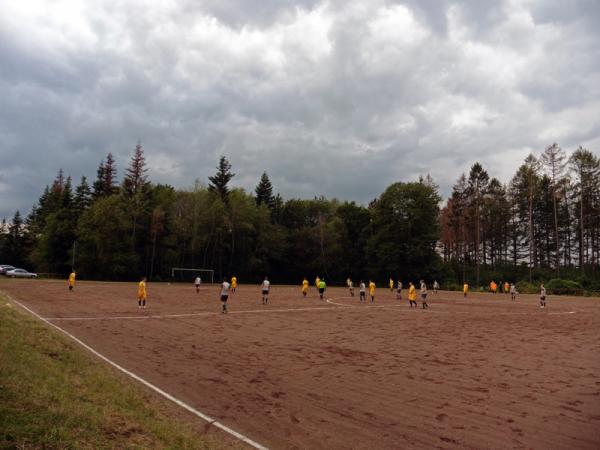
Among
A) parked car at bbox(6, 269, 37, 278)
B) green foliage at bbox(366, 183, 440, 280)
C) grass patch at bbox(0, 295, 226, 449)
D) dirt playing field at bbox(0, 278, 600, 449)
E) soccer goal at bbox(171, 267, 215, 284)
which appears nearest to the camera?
grass patch at bbox(0, 295, 226, 449)

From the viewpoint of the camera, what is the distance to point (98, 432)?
6.00m

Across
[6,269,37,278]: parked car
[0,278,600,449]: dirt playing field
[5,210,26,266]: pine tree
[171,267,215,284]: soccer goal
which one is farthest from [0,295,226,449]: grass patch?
[5,210,26,266]: pine tree

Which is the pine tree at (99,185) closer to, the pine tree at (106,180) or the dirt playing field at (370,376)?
the pine tree at (106,180)

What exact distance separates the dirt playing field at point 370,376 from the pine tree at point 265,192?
70.0 meters

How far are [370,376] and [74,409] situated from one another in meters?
6.85

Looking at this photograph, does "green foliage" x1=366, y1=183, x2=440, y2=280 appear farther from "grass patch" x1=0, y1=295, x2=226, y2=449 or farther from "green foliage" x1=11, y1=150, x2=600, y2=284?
"grass patch" x1=0, y1=295, x2=226, y2=449

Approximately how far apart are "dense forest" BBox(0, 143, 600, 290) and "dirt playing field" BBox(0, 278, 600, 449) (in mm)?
49628

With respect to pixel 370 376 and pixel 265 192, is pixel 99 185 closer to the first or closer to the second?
pixel 265 192

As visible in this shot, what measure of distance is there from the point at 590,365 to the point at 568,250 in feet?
247

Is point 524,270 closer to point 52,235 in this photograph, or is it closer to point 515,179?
point 515,179

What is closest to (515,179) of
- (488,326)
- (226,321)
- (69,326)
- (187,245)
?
(187,245)

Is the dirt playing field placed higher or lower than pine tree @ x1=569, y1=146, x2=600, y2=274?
lower

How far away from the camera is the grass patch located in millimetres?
5496

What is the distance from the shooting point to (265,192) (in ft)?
301
